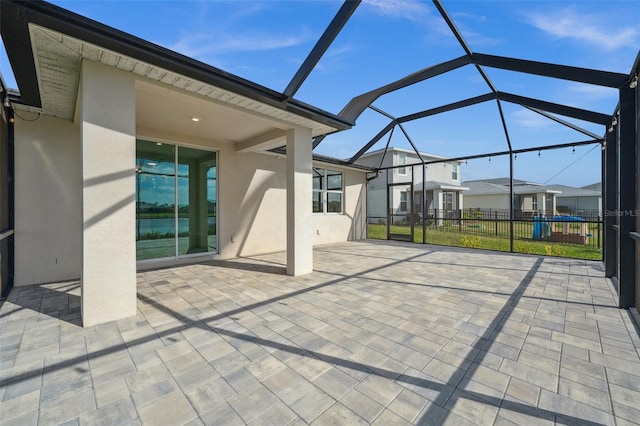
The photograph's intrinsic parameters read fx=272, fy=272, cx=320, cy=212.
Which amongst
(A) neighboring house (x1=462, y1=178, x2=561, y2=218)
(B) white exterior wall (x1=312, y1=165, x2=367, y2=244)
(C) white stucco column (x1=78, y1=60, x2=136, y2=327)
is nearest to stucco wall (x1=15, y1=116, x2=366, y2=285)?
(C) white stucco column (x1=78, y1=60, x2=136, y2=327)

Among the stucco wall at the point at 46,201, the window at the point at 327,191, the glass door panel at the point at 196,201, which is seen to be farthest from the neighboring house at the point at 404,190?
the stucco wall at the point at 46,201

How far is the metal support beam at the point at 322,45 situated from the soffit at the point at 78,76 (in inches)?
18.3

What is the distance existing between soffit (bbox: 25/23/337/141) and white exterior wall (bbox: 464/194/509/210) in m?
19.6

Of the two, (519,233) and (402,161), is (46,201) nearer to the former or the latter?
(519,233)

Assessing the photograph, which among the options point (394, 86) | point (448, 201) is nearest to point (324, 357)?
point (394, 86)

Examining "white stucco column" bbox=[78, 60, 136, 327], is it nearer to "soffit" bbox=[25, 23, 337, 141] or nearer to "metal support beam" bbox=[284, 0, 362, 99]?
"soffit" bbox=[25, 23, 337, 141]

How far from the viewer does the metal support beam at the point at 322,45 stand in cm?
332

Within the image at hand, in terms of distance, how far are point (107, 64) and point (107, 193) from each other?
1355mm

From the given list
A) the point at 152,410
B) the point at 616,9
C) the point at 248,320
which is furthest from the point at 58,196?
the point at 616,9

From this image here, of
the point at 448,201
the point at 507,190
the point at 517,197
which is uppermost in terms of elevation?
the point at 507,190

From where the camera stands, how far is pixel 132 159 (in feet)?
9.98

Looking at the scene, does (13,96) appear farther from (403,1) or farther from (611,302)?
(611,302)

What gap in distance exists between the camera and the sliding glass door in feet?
18.2

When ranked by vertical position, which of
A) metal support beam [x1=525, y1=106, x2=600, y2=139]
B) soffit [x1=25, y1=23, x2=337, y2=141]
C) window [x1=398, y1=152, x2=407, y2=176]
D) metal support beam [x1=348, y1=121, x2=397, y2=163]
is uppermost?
window [x1=398, y1=152, x2=407, y2=176]
